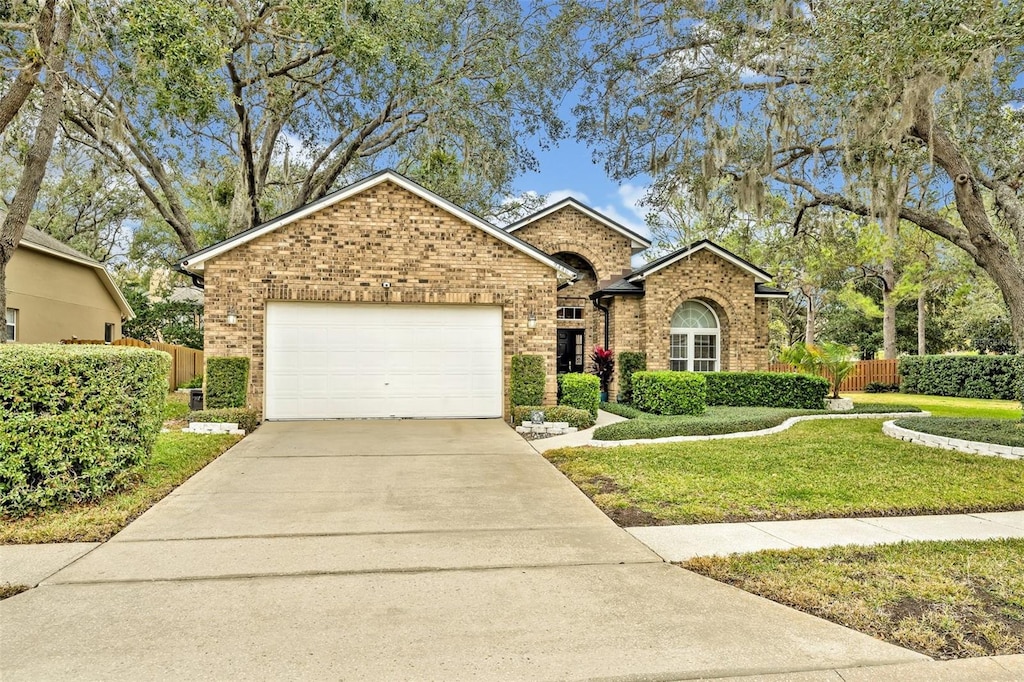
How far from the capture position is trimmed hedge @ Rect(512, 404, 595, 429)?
11148mm

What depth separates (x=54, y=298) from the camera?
1772 cm

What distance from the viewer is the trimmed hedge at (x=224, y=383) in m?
11.0

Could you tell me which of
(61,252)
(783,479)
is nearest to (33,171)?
(61,252)

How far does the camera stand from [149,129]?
54.2ft

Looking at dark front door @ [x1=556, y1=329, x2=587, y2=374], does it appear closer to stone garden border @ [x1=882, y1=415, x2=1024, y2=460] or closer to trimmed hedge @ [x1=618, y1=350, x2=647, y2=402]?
trimmed hedge @ [x1=618, y1=350, x2=647, y2=402]

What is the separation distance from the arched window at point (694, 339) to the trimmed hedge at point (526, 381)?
5.85 meters

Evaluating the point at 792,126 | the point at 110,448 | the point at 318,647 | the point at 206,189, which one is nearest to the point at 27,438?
the point at 110,448

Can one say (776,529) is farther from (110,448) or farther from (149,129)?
(149,129)

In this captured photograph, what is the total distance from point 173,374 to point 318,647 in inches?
763

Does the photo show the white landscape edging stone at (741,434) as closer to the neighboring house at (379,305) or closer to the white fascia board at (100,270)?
the neighboring house at (379,305)

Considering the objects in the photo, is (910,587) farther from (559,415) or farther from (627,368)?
(627,368)

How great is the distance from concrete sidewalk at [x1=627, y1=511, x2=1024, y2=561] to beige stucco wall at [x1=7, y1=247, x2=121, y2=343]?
726 inches

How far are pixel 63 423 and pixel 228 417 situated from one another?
16.7ft

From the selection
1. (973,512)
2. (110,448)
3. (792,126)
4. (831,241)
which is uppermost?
(792,126)
